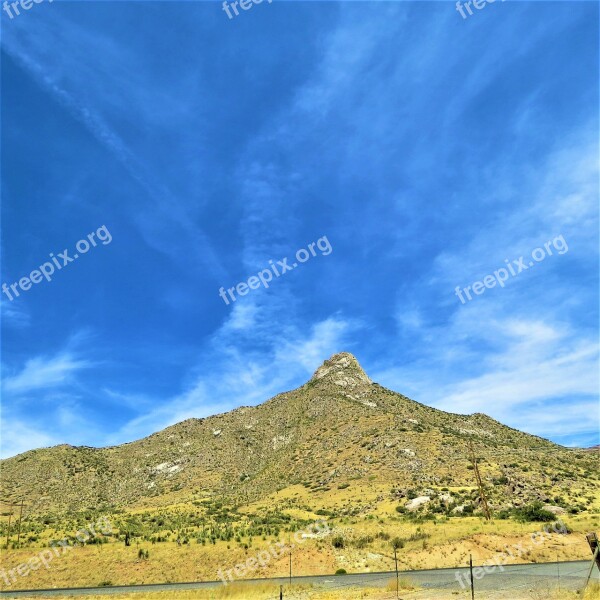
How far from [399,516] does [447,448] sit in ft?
113

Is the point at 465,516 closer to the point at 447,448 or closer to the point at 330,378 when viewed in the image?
the point at 447,448

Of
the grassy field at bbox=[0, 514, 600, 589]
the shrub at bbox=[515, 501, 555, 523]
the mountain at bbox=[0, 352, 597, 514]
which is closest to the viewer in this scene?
the grassy field at bbox=[0, 514, 600, 589]

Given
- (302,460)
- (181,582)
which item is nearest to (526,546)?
(181,582)

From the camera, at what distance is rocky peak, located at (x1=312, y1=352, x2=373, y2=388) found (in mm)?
135250

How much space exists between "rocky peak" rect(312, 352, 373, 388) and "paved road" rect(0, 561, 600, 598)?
332ft

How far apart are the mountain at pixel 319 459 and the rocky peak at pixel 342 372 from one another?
0.42 metres

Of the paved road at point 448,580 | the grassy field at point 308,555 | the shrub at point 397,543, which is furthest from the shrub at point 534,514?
the shrub at point 397,543

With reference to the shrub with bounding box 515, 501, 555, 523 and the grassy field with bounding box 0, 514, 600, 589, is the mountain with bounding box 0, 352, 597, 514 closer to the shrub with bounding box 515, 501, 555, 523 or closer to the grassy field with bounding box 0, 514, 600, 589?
the shrub with bounding box 515, 501, 555, 523

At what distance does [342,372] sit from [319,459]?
45.4m

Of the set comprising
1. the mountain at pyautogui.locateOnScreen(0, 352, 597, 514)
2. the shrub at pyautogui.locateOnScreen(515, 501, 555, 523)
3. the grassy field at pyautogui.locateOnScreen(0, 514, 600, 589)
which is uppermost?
the mountain at pyautogui.locateOnScreen(0, 352, 597, 514)

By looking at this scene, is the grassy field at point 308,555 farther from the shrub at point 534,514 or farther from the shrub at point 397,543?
the shrub at point 534,514

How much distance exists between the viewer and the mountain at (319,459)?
7300 centimetres

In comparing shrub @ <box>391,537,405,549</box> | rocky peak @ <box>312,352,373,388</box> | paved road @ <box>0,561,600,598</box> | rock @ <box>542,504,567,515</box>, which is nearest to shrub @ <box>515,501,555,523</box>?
rock @ <box>542,504,567,515</box>

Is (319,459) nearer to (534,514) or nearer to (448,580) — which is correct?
(534,514)
